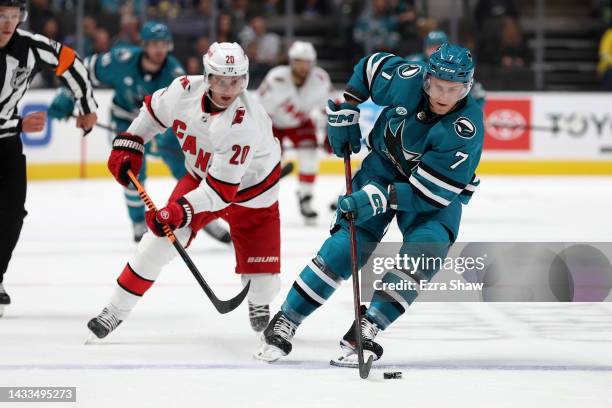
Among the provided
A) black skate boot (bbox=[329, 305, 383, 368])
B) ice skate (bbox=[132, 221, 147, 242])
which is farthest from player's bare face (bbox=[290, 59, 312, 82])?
black skate boot (bbox=[329, 305, 383, 368])

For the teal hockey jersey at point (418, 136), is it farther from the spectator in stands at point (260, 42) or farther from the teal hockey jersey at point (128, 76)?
the spectator in stands at point (260, 42)

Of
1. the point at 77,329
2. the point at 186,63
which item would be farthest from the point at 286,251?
the point at 186,63

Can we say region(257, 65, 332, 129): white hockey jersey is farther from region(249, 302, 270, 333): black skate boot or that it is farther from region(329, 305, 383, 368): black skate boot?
region(329, 305, 383, 368): black skate boot

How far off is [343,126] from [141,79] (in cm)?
312

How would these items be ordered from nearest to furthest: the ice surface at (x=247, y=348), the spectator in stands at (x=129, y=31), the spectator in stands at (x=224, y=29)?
the ice surface at (x=247, y=348) → the spectator in stands at (x=129, y=31) → the spectator in stands at (x=224, y=29)

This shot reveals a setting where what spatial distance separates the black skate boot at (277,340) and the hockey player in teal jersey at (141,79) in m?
2.92

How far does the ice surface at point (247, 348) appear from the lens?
3.15 metres

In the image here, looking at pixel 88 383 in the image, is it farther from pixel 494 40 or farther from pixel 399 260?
pixel 494 40

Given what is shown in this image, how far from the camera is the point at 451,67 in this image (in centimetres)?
339

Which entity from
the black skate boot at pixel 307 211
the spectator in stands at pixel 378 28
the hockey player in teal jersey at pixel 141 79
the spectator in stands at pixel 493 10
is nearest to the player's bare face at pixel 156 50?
the hockey player in teal jersey at pixel 141 79

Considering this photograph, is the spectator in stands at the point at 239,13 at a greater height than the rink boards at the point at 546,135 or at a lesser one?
greater

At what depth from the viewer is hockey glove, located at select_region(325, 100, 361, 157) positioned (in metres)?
3.78

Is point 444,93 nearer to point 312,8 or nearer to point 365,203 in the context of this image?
point 365,203

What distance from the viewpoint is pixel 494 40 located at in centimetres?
1124
